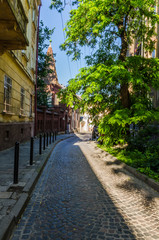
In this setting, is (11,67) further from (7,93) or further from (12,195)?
(12,195)

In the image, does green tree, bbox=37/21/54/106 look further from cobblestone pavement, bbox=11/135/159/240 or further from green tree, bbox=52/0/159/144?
cobblestone pavement, bbox=11/135/159/240

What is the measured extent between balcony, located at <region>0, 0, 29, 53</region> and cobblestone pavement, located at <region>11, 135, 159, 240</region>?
4.86m

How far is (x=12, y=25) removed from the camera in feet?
19.0

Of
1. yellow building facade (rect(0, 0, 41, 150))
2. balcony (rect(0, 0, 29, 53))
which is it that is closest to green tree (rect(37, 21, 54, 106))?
yellow building facade (rect(0, 0, 41, 150))

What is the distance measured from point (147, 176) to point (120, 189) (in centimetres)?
111

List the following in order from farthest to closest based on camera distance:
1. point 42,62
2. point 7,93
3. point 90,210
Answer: point 42,62
point 7,93
point 90,210

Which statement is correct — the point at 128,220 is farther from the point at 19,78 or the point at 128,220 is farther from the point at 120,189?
the point at 19,78

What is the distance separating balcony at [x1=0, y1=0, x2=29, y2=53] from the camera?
5086 mm

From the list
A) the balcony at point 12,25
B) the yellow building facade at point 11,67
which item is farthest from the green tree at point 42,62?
the balcony at point 12,25

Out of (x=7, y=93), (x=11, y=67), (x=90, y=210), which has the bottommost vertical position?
(x=90, y=210)

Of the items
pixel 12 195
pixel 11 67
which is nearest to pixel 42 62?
pixel 11 67

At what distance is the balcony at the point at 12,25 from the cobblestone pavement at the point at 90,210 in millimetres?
4858

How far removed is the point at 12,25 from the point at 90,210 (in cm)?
582

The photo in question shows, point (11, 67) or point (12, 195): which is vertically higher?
point (11, 67)
